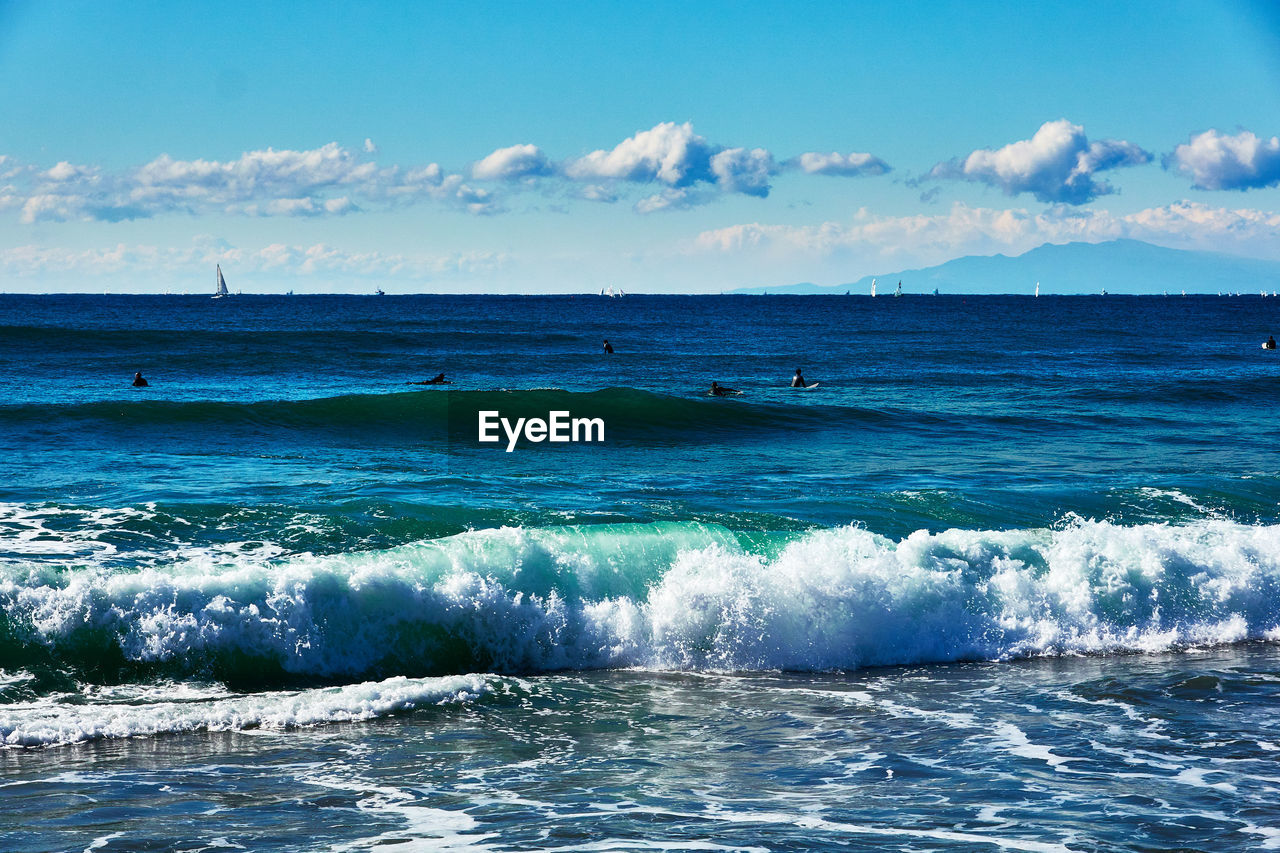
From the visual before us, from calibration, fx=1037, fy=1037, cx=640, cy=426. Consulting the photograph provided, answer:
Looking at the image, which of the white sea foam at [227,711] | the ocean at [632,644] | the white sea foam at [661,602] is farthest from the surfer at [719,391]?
the white sea foam at [227,711]

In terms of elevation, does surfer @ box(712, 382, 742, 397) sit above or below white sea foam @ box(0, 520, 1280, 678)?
above

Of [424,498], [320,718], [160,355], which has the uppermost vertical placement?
[160,355]

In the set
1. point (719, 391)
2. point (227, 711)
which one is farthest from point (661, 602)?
point (719, 391)

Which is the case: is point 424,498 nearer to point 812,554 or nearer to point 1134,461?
point 812,554

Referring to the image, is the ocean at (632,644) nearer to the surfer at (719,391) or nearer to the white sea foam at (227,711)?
the white sea foam at (227,711)

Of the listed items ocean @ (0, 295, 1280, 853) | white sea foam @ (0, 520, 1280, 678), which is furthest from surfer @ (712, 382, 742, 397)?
white sea foam @ (0, 520, 1280, 678)

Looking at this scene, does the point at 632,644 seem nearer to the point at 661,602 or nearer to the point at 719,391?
the point at 661,602

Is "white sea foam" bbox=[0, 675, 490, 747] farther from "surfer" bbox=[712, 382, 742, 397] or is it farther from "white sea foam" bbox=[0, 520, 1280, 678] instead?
"surfer" bbox=[712, 382, 742, 397]

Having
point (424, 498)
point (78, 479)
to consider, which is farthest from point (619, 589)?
point (78, 479)
